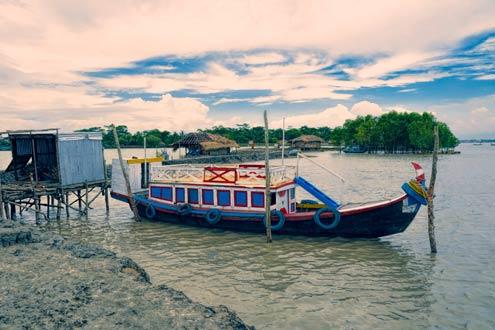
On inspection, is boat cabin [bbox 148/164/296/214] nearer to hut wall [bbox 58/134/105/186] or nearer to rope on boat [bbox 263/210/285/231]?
rope on boat [bbox 263/210/285/231]

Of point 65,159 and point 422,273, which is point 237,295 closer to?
point 422,273

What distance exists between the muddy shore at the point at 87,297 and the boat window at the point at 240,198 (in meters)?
8.75

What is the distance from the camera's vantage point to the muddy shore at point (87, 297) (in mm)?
7020

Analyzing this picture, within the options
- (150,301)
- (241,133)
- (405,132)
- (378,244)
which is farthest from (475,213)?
(241,133)

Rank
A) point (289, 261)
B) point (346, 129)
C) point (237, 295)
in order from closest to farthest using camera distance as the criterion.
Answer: point (237, 295)
point (289, 261)
point (346, 129)

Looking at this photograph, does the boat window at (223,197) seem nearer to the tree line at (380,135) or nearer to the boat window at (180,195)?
the boat window at (180,195)

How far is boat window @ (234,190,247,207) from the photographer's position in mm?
19016

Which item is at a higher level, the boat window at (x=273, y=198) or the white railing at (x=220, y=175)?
the white railing at (x=220, y=175)

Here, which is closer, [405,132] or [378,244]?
[378,244]

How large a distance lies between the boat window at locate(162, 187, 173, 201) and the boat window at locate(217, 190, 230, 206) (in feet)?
11.1

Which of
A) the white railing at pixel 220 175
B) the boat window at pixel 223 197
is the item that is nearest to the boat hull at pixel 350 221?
the boat window at pixel 223 197

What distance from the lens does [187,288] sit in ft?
40.8

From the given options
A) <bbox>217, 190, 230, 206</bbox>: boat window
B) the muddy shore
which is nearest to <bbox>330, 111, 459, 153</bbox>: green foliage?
<bbox>217, 190, 230, 206</bbox>: boat window

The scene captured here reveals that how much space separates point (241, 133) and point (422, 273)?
445ft
